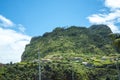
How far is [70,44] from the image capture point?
560 feet

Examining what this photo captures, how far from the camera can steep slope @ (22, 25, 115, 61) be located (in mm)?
165750

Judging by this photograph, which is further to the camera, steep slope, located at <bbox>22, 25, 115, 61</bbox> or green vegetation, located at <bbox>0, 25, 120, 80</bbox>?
steep slope, located at <bbox>22, 25, 115, 61</bbox>

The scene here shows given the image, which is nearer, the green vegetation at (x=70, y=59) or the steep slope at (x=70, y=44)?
the green vegetation at (x=70, y=59)

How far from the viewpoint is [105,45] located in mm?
177000

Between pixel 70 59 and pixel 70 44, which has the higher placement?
pixel 70 44

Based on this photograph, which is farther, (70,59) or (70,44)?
(70,44)

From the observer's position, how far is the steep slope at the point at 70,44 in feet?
544

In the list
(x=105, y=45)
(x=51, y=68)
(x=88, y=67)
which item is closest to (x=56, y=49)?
(x=105, y=45)

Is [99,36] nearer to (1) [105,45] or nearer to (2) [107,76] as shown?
(1) [105,45]

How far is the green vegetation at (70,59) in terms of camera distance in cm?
10512

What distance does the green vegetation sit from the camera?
10512cm

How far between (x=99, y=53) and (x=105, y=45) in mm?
14896

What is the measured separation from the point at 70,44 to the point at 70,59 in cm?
3771

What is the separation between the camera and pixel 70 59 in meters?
134
